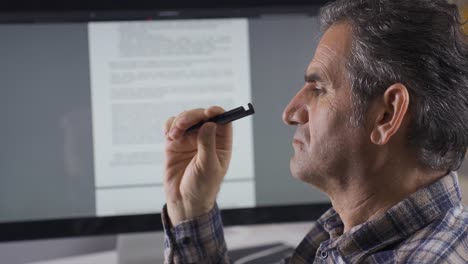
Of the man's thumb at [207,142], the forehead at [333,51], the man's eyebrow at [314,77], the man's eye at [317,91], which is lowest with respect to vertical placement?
the man's thumb at [207,142]

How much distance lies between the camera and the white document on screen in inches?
38.5

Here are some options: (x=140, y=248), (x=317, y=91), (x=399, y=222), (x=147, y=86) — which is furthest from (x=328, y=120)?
(x=140, y=248)

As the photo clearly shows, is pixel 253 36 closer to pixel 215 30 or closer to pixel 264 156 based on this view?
pixel 215 30

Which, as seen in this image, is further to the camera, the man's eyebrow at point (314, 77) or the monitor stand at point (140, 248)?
the monitor stand at point (140, 248)

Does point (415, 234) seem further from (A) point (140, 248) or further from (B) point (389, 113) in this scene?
(A) point (140, 248)

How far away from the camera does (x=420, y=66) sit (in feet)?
2.34

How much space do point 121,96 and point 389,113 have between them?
0.45 meters

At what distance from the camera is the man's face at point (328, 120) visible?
76cm

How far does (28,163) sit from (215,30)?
37 cm

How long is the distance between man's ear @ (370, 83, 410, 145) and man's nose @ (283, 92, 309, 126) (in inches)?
4.0

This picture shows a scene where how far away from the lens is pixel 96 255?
113 centimetres

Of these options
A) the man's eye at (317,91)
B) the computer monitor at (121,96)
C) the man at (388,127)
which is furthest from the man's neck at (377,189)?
the computer monitor at (121,96)

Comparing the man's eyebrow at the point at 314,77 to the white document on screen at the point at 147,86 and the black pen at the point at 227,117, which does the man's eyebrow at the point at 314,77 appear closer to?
the black pen at the point at 227,117

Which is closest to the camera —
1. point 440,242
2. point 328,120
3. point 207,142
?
point 440,242
